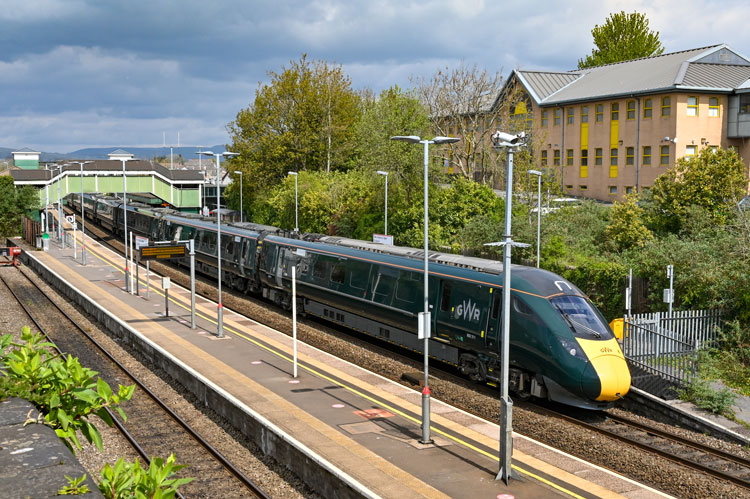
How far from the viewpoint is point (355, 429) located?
16.0 meters

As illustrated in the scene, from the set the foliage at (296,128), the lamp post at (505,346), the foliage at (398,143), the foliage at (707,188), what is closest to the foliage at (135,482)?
the lamp post at (505,346)

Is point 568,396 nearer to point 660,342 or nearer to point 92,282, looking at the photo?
point 660,342

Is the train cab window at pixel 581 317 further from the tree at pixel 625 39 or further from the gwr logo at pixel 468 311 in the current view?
the tree at pixel 625 39

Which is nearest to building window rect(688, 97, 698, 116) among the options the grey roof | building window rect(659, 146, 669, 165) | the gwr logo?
the grey roof

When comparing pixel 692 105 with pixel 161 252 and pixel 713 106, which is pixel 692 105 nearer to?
pixel 713 106

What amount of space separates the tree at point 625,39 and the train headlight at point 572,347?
227 feet

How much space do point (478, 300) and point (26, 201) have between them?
217ft

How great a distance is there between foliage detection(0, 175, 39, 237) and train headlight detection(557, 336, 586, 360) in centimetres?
6811

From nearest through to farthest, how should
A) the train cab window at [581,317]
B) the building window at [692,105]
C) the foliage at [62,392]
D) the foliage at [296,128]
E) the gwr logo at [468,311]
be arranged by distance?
the foliage at [62,392]
the train cab window at [581,317]
the gwr logo at [468,311]
the building window at [692,105]
the foliage at [296,128]

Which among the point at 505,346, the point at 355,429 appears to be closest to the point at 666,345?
the point at 505,346

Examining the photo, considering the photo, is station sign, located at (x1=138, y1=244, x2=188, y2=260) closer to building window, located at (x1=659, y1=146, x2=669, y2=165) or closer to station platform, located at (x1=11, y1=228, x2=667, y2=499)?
station platform, located at (x1=11, y1=228, x2=667, y2=499)

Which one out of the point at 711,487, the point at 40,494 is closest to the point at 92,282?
the point at 711,487

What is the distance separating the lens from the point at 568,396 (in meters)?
17.3

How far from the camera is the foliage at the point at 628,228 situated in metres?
31.5
